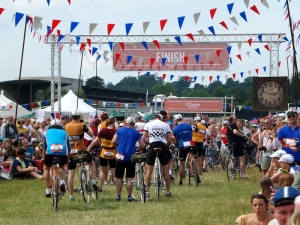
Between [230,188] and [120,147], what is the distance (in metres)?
4.17

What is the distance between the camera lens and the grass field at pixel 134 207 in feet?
39.0

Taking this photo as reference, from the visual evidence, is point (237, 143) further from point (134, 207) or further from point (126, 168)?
point (134, 207)

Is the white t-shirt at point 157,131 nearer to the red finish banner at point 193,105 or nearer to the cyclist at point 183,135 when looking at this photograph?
the cyclist at point 183,135

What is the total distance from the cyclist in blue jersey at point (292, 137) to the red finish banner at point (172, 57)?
72.5 feet

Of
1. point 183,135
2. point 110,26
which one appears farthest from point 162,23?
point 183,135

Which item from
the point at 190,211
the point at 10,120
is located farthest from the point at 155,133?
the point at 10,120

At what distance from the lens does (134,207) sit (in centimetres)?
1352

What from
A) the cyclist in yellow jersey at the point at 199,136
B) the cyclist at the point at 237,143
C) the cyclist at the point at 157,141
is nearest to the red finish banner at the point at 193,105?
the cyclist in yellow jersey at the point at 199,136

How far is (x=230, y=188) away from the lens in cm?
1745

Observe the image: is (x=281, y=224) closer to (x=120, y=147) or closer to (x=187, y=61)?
(x=120, y=147)

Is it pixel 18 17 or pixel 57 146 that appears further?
pixel 18 17

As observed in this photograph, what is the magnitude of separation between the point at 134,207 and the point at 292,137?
3175mm

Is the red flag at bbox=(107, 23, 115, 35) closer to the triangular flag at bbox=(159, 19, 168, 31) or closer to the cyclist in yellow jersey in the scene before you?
the triangular flag at bbox=(159, 19, 168, 31)

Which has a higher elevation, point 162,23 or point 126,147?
point 162,23
